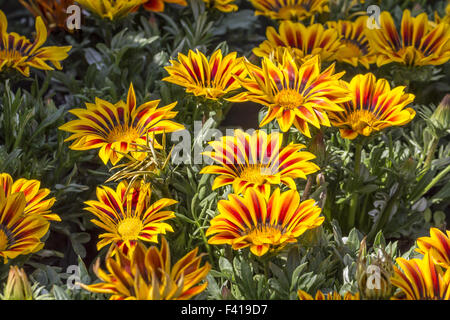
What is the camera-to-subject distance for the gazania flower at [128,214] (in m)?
1.08

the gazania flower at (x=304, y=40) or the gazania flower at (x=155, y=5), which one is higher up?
the gazania flower at (x=155, y=5)

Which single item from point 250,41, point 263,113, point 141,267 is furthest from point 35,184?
point 250,41

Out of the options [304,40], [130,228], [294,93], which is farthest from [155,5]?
[130,228]

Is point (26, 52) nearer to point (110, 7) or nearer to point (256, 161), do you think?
point (110, 7)

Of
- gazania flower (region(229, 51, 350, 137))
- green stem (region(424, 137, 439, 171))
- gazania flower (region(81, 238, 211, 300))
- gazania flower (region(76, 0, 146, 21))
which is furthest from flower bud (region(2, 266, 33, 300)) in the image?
green stem (region(424, 137, 439, 171))

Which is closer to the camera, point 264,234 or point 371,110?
point 264,234

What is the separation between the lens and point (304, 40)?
4.99 ft

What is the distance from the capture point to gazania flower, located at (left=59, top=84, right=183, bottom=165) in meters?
1.16

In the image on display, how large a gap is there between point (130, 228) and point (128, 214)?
1.5 inches

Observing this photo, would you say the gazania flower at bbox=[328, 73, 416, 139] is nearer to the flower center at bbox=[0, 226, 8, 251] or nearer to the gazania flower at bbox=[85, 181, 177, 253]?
the gazania flower at bbox=[85, 181, 177, 253]

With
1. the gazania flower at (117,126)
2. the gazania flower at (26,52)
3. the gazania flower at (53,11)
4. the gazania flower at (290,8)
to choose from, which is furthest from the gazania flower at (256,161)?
the gazania flower at (53,11)

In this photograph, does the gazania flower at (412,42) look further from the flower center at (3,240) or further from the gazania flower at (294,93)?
the flower center at (3,240)

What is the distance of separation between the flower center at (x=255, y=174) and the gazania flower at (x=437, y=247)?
0.28 metres
